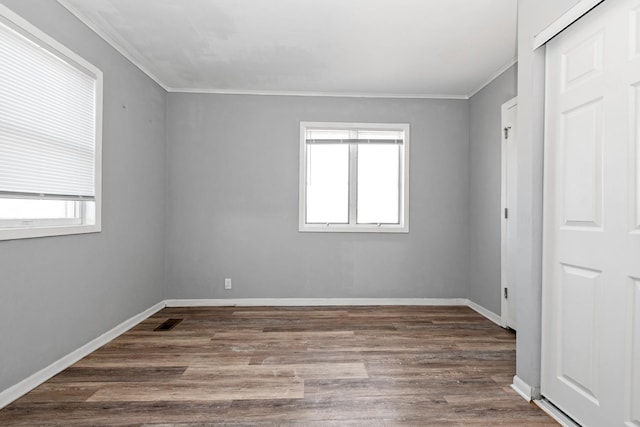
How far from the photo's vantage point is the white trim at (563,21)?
1.83m

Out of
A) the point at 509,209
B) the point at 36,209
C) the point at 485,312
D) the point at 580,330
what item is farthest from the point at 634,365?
the point at 36,209

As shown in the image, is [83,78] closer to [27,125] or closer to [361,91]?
[27,125]

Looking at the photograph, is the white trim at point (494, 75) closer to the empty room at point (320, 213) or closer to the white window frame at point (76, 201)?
the empty room at point (320, 213)

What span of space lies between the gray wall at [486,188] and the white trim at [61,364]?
12.3 ft

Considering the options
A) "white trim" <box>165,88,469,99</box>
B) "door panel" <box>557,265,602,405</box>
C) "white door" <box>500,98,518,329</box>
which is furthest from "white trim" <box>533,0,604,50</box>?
"white trim" <box>165,88,469,99</box>

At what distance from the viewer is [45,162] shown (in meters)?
2.47

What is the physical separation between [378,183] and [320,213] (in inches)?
32.7

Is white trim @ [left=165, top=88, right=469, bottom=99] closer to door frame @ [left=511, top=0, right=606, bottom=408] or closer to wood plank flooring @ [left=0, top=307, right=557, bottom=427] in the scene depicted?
door frame @ [left=511, top=0, right=606, bottom=408]

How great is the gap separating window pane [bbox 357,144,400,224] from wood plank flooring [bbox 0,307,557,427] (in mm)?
1393

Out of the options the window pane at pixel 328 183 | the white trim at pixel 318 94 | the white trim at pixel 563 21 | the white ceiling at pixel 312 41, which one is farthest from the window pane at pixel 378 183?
the white trim at pixel 563 21

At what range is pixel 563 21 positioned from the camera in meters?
1.98

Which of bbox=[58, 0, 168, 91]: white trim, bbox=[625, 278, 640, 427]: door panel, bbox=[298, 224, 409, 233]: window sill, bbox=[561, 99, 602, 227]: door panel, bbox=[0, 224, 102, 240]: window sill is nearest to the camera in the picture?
bbox=[625, 278, 640, 427]: door panel

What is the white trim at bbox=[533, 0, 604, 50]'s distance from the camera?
6.00 ft

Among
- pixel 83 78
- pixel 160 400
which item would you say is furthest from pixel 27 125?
pixel 160 400
